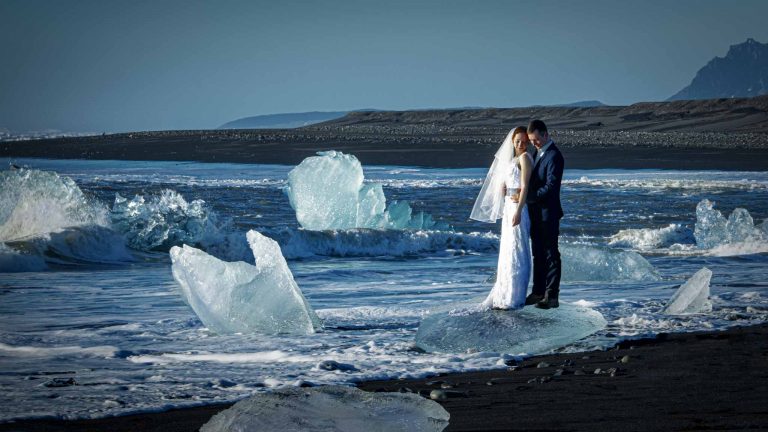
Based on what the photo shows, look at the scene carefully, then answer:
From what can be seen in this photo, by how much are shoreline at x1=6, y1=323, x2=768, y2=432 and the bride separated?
4.13 ft

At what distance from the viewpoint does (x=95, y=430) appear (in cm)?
525

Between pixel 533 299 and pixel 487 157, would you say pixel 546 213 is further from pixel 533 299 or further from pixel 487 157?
pixel 487 157

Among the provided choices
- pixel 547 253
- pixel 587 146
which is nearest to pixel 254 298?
pixel 547 253

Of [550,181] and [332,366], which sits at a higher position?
[550,181]

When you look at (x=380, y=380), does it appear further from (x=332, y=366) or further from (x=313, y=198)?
(x=313, y=198)

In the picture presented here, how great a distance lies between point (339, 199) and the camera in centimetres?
1766

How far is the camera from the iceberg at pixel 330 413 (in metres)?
4.90

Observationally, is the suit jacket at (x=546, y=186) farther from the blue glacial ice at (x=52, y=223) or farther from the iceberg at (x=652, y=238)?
the blue glacial ice at (x=52, y=223)

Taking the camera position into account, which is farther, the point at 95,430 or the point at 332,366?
the point at 332,366

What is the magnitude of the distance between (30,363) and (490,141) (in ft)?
163

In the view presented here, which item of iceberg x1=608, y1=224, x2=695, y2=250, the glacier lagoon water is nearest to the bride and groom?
the glacier lagoon water

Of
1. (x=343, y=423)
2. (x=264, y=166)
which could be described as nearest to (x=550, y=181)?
(x=343, y=423)

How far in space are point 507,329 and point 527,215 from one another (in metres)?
1.22

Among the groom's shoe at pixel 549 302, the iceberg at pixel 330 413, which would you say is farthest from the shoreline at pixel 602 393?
the groom's shoe at pixel 549 302
